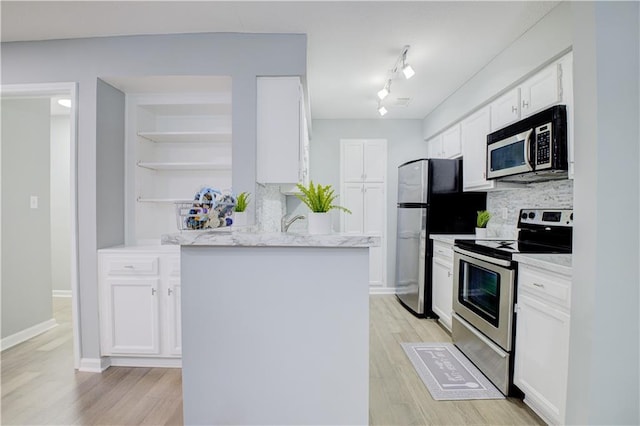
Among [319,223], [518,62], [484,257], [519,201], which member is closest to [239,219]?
[319,223]

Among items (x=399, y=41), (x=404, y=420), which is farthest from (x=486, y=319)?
(x=399, y=41)

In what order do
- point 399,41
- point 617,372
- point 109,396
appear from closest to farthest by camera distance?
1. point 617,372
2. point 109,396
3. point 399,41

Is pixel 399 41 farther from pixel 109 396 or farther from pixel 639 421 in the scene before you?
pixel 109 396

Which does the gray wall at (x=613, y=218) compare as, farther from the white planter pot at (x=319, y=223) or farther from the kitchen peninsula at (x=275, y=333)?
the white planter pot at (x=319, y=223)

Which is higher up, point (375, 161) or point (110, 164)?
point (375, 161)

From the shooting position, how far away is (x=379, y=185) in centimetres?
489

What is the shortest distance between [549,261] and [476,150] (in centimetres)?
173

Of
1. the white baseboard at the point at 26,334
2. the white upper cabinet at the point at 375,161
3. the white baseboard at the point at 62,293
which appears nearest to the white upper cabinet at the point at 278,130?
the white upper cabinet at the point at 375,161

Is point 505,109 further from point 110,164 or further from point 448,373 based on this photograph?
point 110,164

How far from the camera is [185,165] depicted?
2822 mm

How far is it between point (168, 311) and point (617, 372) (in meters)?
2.65

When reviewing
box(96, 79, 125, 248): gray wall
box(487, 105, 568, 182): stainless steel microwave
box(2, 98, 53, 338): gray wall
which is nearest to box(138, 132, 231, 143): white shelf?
box(96, 79, 125, 248): gray wall

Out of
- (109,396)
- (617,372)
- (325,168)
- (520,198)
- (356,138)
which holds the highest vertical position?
(356,138)

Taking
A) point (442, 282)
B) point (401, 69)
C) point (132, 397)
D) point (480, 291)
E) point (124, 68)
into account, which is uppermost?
point (401, 69)
